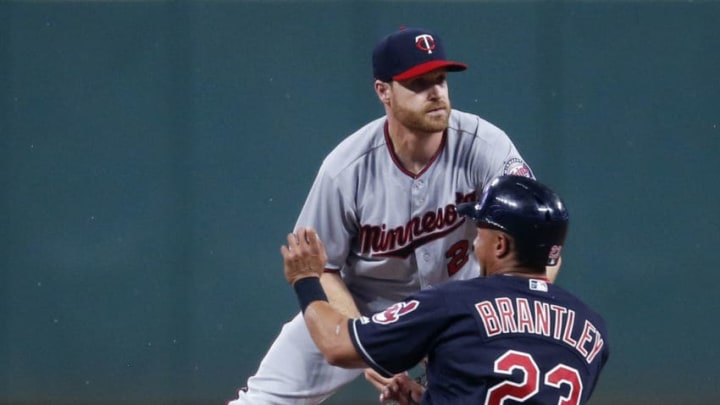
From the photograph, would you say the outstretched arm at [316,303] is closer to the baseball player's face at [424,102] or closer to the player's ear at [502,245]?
the player's ear at [502,245]

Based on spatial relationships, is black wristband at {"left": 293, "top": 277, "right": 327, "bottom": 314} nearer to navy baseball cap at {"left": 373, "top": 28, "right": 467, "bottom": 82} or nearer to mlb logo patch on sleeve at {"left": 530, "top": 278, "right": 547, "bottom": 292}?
mlb logo patch on sleeve at {"left": 530, "top": 278, "right": 547, "bottom": 292}

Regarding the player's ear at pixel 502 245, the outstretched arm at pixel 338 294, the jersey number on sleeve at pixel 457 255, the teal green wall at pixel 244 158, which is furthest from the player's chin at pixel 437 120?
the teal green wall at pixel 244 158

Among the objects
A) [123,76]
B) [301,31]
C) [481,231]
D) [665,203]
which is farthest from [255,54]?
[481,231]

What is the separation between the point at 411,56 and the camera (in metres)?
4.03

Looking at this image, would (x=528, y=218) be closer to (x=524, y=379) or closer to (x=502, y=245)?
(x=502, y=245)

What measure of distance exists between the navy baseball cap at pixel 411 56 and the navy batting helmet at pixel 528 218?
2.93 ft

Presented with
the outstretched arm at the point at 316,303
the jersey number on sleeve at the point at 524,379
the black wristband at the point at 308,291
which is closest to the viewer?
the jersey number on sleeve at the point at 524,379

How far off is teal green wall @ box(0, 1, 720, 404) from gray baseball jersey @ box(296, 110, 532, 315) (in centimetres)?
203

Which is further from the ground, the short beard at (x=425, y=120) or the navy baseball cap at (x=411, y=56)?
the navy baseball cap at (x=411, y=56)

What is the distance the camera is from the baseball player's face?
401 cm

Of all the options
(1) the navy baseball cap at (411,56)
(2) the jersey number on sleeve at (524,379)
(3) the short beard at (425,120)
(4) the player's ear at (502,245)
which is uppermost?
(1) the navy baseball cap at (411,56)

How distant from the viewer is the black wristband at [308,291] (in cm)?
339

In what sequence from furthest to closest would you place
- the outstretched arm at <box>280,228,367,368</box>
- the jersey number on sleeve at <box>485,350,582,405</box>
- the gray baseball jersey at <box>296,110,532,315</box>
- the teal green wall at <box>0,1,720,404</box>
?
the teal green wall at <box>0,1,720,404</box>
the gray baseball jersey at <box>296,110,532,315</box>
the outstretched arm at <box>280,228,367,368</box>
the jersey number on sleeve at <box>485,350,582,405</box>

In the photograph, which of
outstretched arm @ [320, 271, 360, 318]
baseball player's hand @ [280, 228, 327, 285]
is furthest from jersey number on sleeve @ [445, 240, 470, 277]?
baseball player's hand @ [280, 228, 327, 285]
